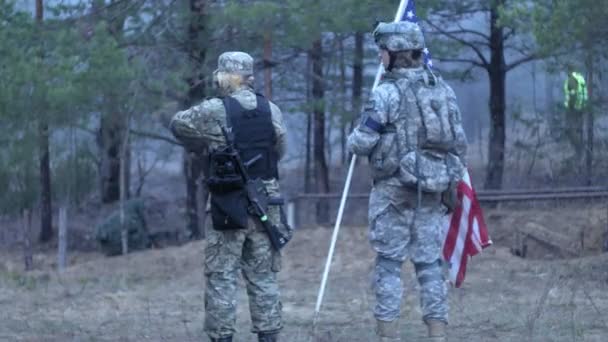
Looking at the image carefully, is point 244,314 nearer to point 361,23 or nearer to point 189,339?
point 189,339

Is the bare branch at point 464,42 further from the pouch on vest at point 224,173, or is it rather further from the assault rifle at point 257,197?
the pouch on vest at point 224,173

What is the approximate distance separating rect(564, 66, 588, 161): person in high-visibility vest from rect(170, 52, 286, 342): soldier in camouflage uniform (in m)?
7.03

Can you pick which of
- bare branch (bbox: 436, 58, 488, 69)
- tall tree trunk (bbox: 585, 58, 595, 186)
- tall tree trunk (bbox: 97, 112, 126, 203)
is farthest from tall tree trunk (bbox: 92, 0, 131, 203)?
tall tree trunk (bbox: 585, 58, 595, 186)

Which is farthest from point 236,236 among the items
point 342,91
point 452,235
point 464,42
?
point 464,42

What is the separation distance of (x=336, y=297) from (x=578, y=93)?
5552 mm

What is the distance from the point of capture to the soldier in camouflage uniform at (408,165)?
571 cm

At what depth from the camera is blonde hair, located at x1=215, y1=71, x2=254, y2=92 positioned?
5.90 metres

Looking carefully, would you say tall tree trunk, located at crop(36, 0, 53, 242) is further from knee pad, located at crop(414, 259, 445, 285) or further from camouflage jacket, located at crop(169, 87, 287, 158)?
knee pad, located at crop(414, 259, 445, 285)

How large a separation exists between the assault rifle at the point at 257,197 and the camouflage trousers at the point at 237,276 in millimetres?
50

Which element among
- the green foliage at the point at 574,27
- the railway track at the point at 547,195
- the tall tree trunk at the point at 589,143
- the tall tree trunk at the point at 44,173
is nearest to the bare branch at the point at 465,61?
the railway track at the point at 547,195

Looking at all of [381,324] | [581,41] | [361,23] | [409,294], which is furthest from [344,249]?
[381,324]

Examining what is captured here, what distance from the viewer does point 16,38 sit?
13141 mm

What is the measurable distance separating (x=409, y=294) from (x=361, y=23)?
4.84 metres

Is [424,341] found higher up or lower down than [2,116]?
lower down
